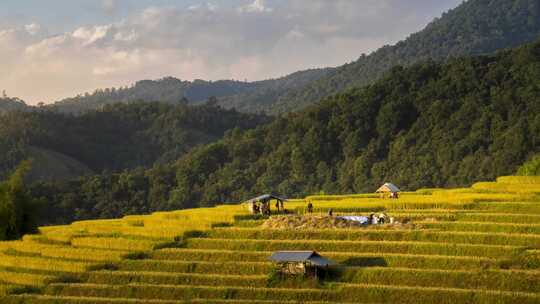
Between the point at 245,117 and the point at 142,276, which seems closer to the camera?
the point at 142,276

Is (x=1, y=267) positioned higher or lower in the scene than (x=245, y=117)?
lower

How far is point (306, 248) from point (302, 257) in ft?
11.0

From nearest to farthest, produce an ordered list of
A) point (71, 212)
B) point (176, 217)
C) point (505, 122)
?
point (176, 217) < point (505, 122) < point (71, 212)

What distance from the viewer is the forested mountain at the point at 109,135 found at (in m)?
116

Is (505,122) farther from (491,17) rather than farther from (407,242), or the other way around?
(491,17)

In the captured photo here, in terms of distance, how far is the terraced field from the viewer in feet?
100

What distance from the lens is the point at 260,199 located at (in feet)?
135

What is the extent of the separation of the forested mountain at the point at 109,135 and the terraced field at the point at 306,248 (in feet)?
243

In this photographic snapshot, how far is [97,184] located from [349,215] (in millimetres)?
48520

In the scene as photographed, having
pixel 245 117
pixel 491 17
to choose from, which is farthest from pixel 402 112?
pixel 491 17

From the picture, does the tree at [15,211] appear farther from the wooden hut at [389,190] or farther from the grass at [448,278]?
the grass at [448,278]

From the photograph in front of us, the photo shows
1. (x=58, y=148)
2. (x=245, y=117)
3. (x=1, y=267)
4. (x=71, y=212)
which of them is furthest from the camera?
(x=245, y=117)

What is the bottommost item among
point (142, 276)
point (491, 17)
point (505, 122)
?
point (142, 276)

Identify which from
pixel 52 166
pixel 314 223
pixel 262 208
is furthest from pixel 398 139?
pixel 52 166
